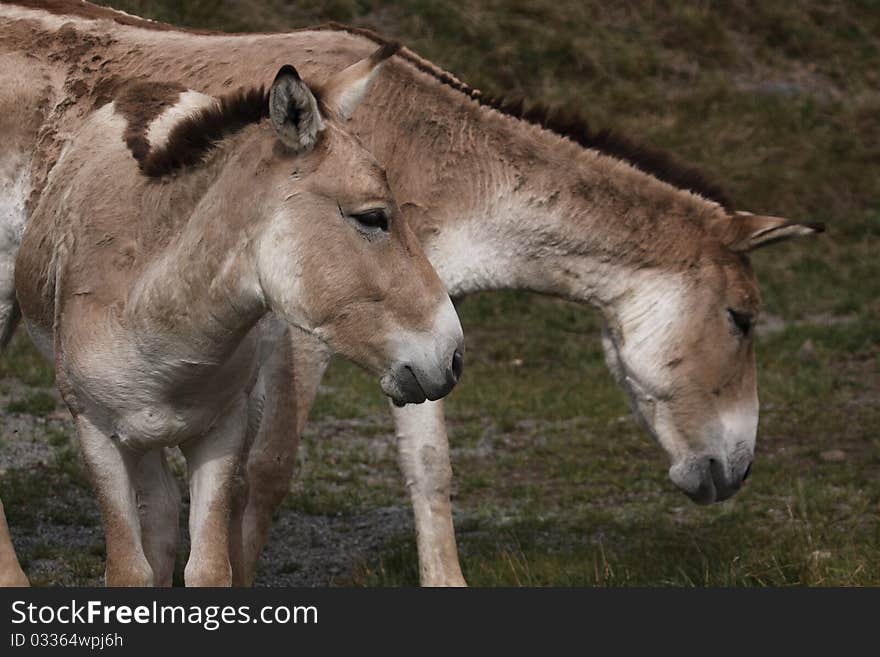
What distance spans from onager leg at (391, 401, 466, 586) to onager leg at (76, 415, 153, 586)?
1770 millimetres

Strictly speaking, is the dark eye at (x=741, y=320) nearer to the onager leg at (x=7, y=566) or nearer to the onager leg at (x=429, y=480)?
the onager leg at (x=429, y=480)

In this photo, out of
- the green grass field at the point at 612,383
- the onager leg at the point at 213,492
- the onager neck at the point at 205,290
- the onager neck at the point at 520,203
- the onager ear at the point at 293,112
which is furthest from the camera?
the green grass field at the point at 612,383

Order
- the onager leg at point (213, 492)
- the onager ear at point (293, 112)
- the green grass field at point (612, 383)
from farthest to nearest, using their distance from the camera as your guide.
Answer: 1. the green grass field at point (612, 383)
2. the onager leg at point (213, 492)
3. the onager ear at point (293, 112)

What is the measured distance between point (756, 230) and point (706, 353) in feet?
1.90

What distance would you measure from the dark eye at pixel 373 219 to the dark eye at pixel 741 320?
248 cm

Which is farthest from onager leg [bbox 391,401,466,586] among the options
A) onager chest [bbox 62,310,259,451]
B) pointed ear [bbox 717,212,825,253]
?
onager chest [bbox 62,310,259,451]

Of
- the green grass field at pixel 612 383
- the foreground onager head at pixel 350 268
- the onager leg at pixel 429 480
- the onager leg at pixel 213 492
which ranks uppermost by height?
the foreground onager head at pixel 350 268

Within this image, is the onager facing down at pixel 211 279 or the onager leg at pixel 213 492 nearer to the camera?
the onager facing down at pixel 211 279

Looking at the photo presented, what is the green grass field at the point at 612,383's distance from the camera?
7.43 meters

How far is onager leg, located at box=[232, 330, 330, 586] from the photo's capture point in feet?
21.6

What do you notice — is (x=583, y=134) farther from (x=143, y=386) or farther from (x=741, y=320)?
(x=143, y=386)

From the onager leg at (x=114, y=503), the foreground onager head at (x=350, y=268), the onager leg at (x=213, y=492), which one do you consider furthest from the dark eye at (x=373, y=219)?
the onager leg at (x=114, y=503)

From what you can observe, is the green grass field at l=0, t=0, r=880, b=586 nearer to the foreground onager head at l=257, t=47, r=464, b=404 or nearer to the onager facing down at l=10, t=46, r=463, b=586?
the onager facing down at l=10, t=46, r=463, b=586

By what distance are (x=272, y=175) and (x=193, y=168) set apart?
1.36 feet
